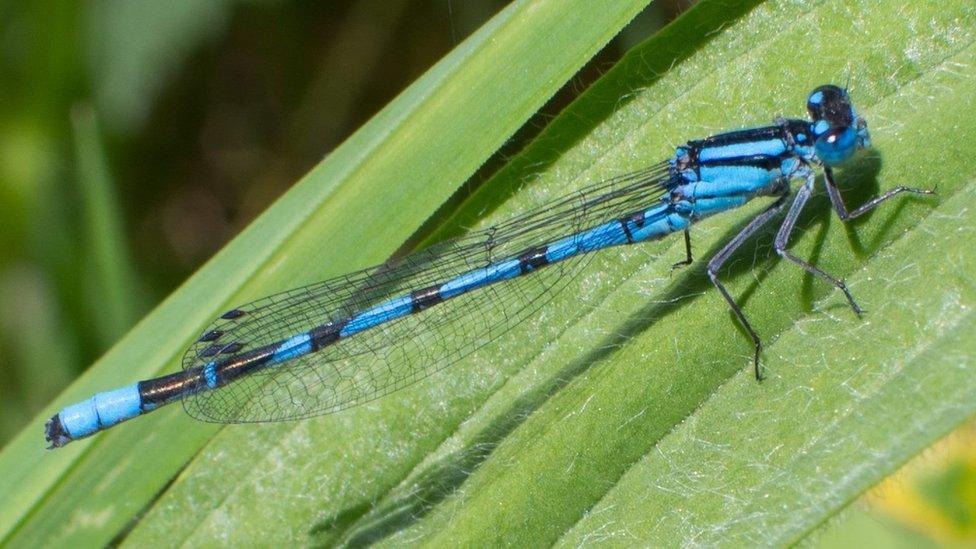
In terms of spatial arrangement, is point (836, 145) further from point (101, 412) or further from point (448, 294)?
point (101, 412)

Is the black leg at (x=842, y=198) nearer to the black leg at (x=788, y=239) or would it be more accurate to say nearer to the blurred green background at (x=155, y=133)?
the black leg at (x=788, y=239)

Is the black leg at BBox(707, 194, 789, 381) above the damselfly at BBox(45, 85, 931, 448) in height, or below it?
below

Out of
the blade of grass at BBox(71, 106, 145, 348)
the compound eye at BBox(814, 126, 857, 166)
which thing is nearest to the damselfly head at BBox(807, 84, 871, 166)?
the compound eye at BBox(814, 126, 857, 166)

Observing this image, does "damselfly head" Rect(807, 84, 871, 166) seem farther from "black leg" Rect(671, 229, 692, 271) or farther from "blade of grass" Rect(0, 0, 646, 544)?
"blade of grass" Rect(0, 0, 646, 544)

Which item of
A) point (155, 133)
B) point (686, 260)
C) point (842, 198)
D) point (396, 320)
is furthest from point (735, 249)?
point (155, 133)

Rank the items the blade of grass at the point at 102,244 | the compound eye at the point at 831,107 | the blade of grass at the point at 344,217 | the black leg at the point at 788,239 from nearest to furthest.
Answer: the black leg at the point at 788,239
the compound eye at the point at 831,107
the blade of grass at the point at 344,217
the blade of grass at the point at 102,244

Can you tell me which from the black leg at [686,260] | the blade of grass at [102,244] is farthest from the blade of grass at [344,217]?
the blade of grass at [102,244]

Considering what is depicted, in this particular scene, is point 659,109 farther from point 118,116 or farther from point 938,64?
point 118,116

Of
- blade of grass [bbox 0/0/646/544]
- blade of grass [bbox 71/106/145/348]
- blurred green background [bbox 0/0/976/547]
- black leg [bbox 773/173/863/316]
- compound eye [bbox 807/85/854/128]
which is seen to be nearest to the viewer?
black leg [bbox 773/173/863/316]
